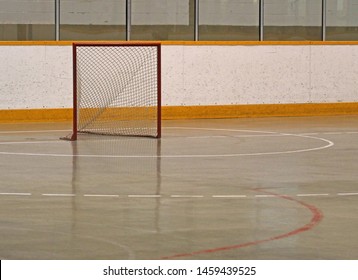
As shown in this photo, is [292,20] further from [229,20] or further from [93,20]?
[93,20]

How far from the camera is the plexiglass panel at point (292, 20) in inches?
994

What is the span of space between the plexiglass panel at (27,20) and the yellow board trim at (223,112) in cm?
154

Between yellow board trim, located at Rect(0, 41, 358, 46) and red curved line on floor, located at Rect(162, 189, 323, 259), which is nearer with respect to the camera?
red curved line on floor, located at Rect(162, 189, 323, 259)

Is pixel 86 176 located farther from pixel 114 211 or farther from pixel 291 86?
pixel 291 86

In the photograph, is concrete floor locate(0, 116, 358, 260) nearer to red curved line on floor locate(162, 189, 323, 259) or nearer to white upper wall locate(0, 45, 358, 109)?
red curved line on floor locate(162, 189, 323, 259)

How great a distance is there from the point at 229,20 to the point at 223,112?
2102 millimetres

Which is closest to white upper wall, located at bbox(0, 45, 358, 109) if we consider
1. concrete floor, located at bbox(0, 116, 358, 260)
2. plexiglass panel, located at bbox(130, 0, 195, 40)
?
plexiglass panel, located at bbox(130, 0, 195, 40)

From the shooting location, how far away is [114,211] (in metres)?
11.0

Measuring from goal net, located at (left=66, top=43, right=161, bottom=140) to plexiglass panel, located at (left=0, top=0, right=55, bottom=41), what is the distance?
1031 mm

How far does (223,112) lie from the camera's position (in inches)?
957

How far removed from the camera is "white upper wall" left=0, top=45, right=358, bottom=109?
2234 centimetres

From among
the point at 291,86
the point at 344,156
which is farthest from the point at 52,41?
the point at 344,156

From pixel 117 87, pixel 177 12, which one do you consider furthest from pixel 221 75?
pixel 117 87

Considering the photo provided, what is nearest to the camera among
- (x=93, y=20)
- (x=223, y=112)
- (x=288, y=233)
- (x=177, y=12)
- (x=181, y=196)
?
(x=288, y=233)
